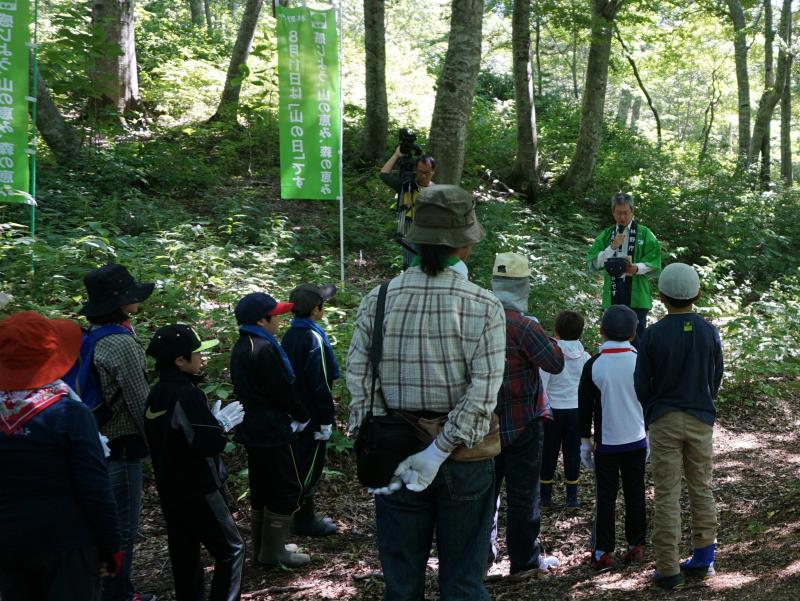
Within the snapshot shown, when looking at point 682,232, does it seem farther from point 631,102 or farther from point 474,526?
point 631,102

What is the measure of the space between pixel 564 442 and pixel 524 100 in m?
11.6

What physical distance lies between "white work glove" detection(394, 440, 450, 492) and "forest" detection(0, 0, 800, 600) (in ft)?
6.65

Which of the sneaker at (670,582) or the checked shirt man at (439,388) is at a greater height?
the checked shirt man at (439,388)

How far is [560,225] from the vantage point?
48.3ft

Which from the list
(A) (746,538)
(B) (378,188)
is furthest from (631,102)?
(A) (746,538)

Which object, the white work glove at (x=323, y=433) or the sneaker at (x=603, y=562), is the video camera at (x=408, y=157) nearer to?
the white work glove at (x=323, y=433)

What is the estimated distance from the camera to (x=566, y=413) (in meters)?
5.83

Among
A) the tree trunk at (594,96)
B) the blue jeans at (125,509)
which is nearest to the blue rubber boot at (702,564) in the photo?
the blue jeans at (125,509)

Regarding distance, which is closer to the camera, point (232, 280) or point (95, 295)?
point (95, 295)

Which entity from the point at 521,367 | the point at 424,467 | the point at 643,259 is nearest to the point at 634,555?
the point at 521,367

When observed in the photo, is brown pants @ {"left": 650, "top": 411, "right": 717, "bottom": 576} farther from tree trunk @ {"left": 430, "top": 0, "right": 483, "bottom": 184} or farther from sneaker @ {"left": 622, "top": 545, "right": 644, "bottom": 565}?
tree trunk @ {"left": 430, "top": 0, "right": 483, "bottom": 184}

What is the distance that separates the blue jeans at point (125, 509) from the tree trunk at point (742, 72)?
18.4 metres

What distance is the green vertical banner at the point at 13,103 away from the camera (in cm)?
823

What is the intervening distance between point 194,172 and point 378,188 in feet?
12.3
